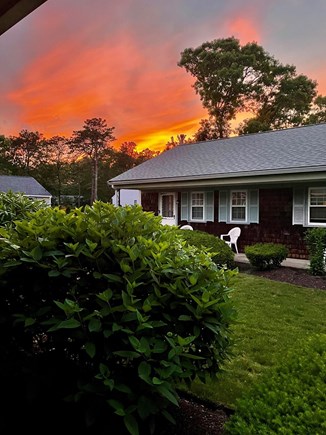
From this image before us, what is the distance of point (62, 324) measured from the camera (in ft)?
5.14

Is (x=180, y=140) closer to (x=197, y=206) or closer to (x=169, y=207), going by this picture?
(x=169, y=207)

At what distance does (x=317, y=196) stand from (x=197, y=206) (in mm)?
4599

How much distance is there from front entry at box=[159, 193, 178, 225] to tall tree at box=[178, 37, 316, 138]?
Result: 17.6 m

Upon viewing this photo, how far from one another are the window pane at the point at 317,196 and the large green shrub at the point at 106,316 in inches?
355

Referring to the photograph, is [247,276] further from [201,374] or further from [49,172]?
[49,172]

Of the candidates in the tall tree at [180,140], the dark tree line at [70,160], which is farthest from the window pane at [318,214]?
the dark tree line at [70,160]

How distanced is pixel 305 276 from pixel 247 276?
50.0 inches

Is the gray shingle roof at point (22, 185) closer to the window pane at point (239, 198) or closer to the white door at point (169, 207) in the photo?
the white door at point (169, 207)

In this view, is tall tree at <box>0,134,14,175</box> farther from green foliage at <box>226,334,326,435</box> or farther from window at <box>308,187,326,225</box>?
green foliage at <box>226,334,326,435</box>

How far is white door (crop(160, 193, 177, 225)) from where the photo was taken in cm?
1422

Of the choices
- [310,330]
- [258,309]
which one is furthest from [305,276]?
[310,330]

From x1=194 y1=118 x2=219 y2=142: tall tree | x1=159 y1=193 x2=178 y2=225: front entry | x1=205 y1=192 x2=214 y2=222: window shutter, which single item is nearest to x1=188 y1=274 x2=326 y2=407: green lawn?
x1=205 y1=192 x2=214 y2=222: window shutter

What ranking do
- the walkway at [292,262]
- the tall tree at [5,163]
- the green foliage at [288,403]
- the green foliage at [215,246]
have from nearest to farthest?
the green foliage at [288,403] → the green foliage at [215,246] → the walkway at [292,262] → the tall tree at [5,163]

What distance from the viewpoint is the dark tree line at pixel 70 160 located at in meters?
37.6
